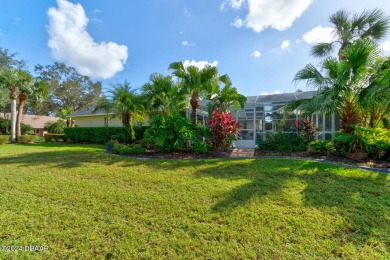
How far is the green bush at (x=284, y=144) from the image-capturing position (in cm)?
870

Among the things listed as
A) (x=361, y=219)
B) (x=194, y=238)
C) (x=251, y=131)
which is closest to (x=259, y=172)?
(x=361, y=219)

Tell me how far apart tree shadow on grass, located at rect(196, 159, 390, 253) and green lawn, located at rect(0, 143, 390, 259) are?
0.07 feet

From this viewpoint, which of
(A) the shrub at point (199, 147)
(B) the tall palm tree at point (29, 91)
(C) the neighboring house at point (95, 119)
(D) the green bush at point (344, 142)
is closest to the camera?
(D) the green bush at point (344, 142)

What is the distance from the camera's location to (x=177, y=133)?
28.6 feet

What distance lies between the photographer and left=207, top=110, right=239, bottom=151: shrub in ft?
28.0

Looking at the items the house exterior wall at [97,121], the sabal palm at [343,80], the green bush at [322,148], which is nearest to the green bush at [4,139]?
the house exterior wall at [97,121]

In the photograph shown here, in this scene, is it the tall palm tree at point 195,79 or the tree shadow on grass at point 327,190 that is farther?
the tall palm tree at point 195,79

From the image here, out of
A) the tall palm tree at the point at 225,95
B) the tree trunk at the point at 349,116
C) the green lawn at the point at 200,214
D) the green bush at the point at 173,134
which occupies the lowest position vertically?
the green lawn at the point at 200,214

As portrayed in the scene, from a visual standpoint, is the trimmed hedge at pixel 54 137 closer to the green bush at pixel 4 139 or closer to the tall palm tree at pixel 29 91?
the tall palm tree at pixel 29 91

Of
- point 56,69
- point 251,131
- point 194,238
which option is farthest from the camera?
point 56,69

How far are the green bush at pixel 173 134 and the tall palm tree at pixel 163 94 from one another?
1646mm

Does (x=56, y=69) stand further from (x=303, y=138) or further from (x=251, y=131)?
(x=303, y=138)

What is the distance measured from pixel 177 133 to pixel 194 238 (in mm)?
6134

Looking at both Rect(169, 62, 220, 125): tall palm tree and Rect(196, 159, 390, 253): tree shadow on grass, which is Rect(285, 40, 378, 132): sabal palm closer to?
Rect(196, 159, 390, 253): tree shadow on grass
